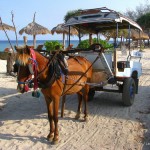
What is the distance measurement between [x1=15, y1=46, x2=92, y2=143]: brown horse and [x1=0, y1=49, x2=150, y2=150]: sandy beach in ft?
1.33

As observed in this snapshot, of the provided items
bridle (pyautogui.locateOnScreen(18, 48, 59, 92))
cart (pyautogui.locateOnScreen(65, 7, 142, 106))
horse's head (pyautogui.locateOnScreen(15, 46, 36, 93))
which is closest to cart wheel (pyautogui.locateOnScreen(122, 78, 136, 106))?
cart (pyautogui.locateOnScreen(65, 7, 142, 106))

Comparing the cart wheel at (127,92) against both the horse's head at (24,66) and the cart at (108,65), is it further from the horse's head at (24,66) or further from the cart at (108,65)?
the horse's head at (24,66)

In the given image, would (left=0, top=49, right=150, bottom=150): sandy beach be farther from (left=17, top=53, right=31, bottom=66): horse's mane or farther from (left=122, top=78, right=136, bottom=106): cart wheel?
(left=17, top=53, right=31, bottom=66): horse's mane

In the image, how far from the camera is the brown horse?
182 inches

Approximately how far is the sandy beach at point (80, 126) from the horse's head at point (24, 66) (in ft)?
4.22

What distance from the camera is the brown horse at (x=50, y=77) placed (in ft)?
15.1

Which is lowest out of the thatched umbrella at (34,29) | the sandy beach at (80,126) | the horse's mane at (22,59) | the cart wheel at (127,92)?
the sandy beach at (80,126)

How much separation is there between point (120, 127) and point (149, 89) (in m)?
4.70

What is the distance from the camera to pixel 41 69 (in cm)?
493

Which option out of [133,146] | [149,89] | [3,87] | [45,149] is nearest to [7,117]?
[45,149]

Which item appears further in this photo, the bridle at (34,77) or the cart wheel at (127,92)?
the cart wheel at (127,92)

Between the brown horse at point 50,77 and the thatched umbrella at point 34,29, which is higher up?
the thatched umbrella at point 34,29

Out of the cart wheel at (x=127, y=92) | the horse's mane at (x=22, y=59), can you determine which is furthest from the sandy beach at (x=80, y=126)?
the horse's mane at (x=22, y=59)

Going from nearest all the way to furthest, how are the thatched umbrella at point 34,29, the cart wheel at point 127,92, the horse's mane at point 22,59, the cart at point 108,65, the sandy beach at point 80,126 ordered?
the horse's mane at point 22,59 → the sandy beach at point 80,126 → the cart at point 108,65 → the cart wheel at point 127,92 → the thatched umbrella at point 34,29
